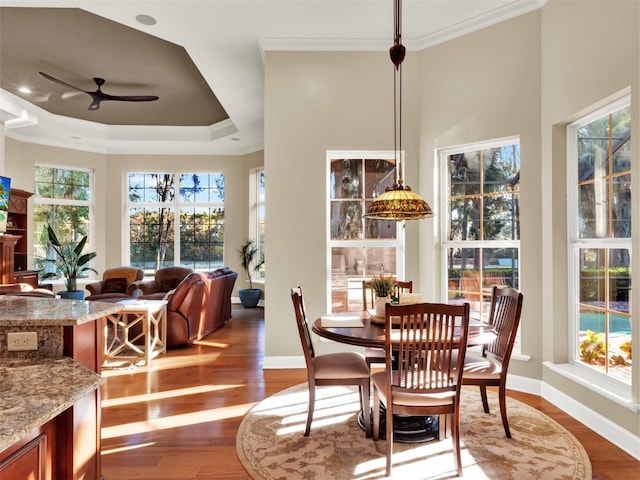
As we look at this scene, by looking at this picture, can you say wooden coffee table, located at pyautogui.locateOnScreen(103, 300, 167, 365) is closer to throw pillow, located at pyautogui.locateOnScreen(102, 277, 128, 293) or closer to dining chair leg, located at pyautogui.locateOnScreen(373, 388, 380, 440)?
throw pillow, located at pyautogui.locateOnScreen(102, 277, 128, 293)

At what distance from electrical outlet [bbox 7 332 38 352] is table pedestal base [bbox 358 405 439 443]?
2.06m

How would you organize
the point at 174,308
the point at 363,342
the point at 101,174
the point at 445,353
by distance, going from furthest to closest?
the point at 101,174
the point at 174,308
the point at 363,342
the point at 445,353

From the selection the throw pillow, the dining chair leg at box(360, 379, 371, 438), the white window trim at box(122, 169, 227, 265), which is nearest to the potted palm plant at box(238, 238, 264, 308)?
the white window trim at box(122, 169, 227, 265)

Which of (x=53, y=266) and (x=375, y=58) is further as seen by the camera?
(x=53, y=266)

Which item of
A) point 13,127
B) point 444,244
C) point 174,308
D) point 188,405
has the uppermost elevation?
point 13,127

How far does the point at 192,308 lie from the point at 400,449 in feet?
10.6

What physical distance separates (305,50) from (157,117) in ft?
13.7

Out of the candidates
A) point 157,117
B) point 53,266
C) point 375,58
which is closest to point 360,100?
point 375,58

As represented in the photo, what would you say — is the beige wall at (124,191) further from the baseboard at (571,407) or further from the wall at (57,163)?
the baseboard at (571,407)

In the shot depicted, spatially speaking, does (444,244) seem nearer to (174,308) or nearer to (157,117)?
(174,308)

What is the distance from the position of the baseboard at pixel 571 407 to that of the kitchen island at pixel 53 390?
97.5 inches

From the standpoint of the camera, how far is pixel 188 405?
3074 mm

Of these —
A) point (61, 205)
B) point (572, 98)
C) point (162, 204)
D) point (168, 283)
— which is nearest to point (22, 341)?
point (572, 98)

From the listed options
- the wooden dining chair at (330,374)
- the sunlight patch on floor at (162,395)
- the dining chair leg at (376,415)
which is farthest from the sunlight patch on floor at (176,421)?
the dining chair leg at (376,415)
